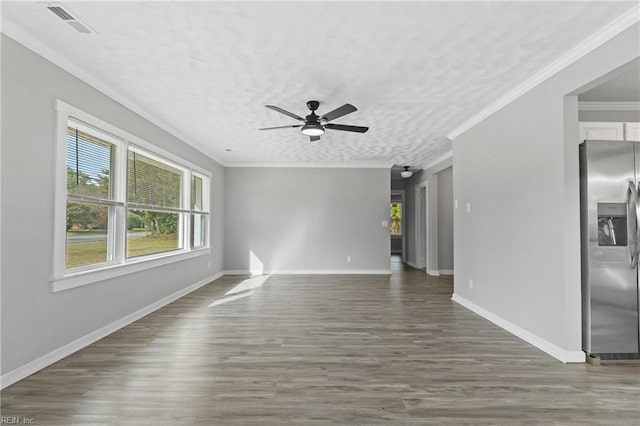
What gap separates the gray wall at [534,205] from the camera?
2.73 meters

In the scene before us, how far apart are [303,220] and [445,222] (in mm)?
3514

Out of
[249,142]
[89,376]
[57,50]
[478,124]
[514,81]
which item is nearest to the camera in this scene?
[89,376]

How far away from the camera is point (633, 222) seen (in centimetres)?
271

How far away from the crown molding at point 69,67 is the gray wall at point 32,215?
5cm

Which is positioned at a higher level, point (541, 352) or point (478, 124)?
point (478, 124)

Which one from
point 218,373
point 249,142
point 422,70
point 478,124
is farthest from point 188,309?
point 478,124

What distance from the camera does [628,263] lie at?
2.74 m

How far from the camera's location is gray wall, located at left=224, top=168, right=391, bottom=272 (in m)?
7.49

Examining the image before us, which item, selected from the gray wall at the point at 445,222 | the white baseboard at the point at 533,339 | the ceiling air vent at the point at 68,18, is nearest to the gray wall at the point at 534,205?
the white baseboard at the point at 533,339

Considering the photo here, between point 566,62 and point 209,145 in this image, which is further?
point 209,145

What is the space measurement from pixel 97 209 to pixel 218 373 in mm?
2211

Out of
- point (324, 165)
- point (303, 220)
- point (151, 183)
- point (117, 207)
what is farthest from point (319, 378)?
point (324, 165)

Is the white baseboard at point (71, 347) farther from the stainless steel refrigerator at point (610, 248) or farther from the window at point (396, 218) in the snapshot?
the window at point (396, 218)

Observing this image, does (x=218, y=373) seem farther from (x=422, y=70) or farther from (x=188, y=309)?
(x=422, y=70)
